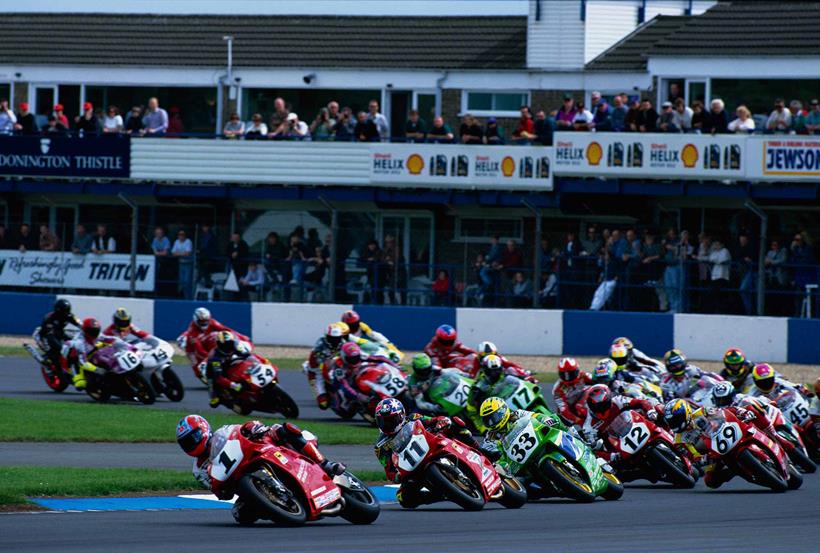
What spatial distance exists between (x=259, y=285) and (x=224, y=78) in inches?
347

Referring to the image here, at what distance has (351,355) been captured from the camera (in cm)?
1977

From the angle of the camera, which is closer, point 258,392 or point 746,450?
point 746,450

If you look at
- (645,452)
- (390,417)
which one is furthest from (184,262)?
(390,417)

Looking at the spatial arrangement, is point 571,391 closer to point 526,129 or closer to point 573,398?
point 573,398

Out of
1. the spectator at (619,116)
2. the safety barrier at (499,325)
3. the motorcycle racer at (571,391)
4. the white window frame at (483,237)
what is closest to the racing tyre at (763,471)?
the motorcycle racer at (571,391)

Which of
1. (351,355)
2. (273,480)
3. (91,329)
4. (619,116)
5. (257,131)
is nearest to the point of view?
(273,480)

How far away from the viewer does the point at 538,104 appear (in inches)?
1379

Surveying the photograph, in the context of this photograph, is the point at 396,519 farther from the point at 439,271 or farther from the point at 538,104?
the point at 538,104

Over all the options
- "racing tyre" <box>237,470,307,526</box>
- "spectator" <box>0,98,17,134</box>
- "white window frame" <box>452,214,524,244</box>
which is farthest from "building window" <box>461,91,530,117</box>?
"racing tyre" <box>237,470,307,526</box>

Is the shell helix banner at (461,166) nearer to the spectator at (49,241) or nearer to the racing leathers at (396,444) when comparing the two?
the spectator at (49,241)

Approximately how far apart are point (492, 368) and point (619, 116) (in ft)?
41.9

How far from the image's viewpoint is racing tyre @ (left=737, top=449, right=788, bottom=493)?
→ 14.4m

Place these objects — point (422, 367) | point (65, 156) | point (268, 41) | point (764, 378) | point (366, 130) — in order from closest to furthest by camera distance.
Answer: point (764, 378), point (422, 367), point (366, 130), point (65, 156), point (268, 41)

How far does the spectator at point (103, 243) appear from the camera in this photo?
31.5 m
